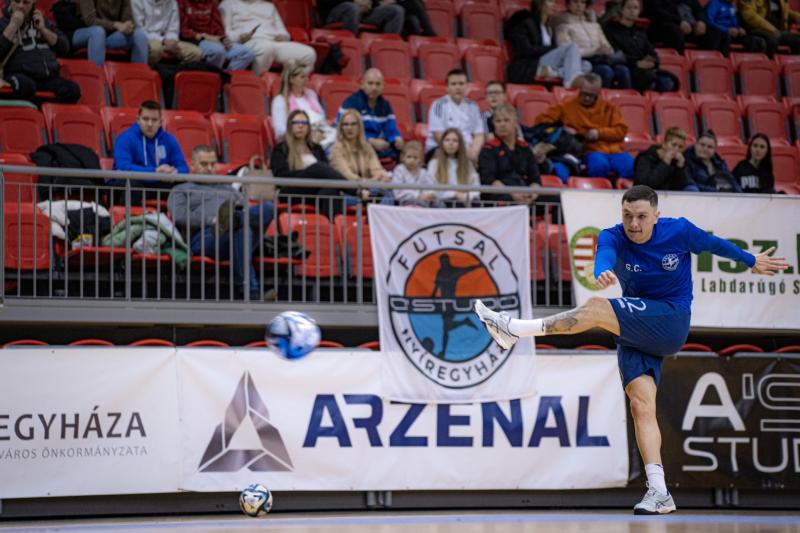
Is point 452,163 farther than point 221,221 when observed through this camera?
Yes

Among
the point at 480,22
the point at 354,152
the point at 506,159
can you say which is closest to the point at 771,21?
the point at 480,22

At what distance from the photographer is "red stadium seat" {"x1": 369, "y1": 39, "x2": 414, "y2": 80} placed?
59.0 ft

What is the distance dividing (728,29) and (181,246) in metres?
11.9

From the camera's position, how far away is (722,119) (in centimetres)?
1888

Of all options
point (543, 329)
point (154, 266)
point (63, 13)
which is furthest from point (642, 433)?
point (63, 13)

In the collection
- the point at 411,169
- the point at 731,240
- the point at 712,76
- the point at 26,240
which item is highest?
the point at 712,76

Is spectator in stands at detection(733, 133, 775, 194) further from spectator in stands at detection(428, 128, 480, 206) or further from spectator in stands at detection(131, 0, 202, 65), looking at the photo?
spectator in stands at detection(131, 0, 202, 65)

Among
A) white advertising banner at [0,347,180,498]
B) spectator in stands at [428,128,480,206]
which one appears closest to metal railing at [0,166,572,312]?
white advertising banner at [0,347,180,498]

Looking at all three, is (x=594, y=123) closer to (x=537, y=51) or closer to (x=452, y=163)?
(x=537, y=51)

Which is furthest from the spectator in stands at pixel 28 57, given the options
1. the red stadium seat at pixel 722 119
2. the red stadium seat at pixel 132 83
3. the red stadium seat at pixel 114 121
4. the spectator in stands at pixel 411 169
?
the red stadium seat at pixel 722 119

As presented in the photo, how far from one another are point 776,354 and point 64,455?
7.99m

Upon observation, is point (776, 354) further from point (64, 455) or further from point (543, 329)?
point (64, 455)

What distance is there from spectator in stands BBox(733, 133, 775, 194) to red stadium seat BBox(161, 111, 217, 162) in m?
7.06

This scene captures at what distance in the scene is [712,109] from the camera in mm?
18859
